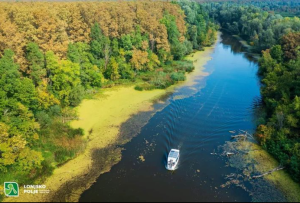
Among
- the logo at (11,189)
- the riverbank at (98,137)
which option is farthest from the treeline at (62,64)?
the riverbank at (98,137)

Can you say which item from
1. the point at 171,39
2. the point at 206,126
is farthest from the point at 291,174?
the point at 171,39

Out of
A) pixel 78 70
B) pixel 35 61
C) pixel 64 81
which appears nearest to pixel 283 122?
pixel 64 81

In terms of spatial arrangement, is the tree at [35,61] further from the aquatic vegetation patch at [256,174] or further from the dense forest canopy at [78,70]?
the aquatic vegetation patch at [256,174]

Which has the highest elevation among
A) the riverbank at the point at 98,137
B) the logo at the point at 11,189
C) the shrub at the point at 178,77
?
the shrub at the point at 178,77

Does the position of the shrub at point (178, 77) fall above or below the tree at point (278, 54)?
below

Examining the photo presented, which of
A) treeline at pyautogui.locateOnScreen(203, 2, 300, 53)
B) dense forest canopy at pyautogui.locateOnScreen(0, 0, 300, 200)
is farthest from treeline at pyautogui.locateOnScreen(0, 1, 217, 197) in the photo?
treeline at pyautogui.locateOnScreen(203, 2, 300, 53)

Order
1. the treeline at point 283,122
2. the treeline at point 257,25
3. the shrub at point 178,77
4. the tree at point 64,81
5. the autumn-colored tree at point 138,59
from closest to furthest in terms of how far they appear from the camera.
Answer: the treeline at point 283,122, the tree at point 64,81, the shrub at point 178,77, the autumn-colored tree at point 138,59, the treeline at point 257,25

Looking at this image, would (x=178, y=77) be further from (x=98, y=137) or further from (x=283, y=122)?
(x=98, y=137)

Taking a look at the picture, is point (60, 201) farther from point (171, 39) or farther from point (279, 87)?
point (171, 39)
